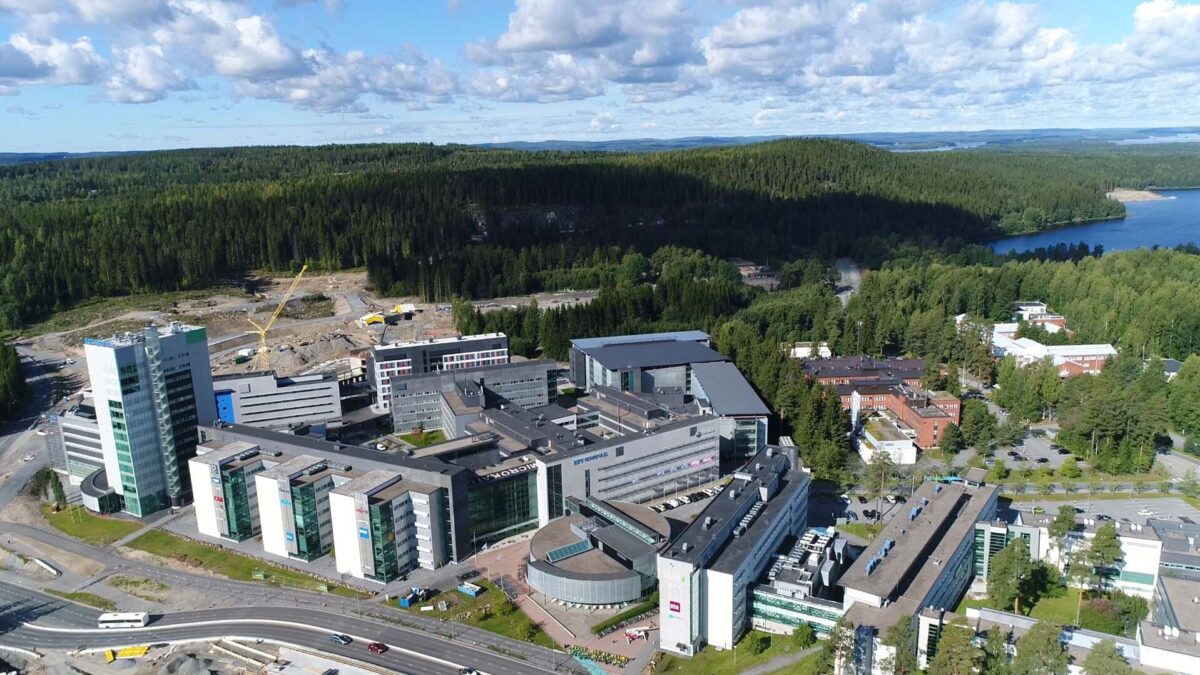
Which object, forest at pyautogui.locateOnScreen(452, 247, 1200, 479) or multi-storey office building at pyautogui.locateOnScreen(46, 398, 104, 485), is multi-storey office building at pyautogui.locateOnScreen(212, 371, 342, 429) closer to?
multi-storey office building at pyautogui.locateOnScreen(46, 398, 104, 485)

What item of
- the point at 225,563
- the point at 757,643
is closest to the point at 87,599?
the point at 225,563

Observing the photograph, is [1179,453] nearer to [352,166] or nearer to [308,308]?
[308,308]

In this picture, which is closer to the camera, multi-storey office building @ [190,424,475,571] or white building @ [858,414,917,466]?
multi-storey office building @ [190,424,475,571]

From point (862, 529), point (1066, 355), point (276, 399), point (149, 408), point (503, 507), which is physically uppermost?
point (149, 408)

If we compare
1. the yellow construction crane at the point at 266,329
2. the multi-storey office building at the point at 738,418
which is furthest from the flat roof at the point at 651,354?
the yellow construction crane at the point at 266,329

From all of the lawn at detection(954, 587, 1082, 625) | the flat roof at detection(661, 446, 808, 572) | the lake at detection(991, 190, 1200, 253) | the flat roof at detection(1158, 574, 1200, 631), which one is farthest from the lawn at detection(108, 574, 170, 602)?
the lake at detection(991, 190, 1200, 253)

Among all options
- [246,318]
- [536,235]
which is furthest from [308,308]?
[536,235]

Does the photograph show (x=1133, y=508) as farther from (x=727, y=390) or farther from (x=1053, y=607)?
(x=727, y=390)
